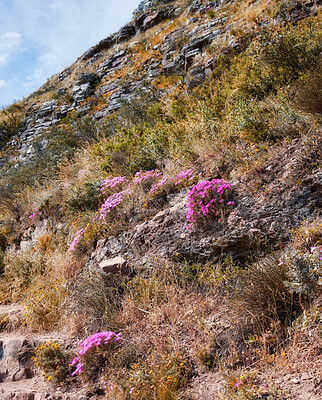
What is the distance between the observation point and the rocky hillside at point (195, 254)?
234 cm

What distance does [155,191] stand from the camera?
4711mm

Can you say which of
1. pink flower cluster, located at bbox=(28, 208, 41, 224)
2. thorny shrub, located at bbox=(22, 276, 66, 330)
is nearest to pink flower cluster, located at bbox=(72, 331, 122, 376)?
thorny shrub, located at bbox=(22, 276, 66, 330)

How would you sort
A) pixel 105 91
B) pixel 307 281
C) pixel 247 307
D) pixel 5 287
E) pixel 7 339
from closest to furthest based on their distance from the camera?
pixel 307 281 < pixel 247 307 < pixel 7 339 < pixel 5 287 < pixel 105 91

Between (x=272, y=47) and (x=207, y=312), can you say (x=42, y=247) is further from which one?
(x=272, y=47)

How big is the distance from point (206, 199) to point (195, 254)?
30.8 inches

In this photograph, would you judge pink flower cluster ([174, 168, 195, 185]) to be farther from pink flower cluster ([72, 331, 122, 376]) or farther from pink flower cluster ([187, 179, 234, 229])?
pink flower cluster ([72, 331, 122, 376])

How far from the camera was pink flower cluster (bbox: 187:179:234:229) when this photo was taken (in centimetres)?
365

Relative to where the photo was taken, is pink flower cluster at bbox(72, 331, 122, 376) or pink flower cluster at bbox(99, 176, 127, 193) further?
pink flower cluster at bbox(99, 176, 127, 193)

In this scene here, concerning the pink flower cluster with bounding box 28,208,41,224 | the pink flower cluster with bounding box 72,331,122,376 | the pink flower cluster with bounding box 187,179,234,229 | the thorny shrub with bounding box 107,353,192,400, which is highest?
the pink flower cluster with bounding box 28,208,41,224

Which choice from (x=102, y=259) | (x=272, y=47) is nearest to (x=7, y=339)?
(x=102, y=259)

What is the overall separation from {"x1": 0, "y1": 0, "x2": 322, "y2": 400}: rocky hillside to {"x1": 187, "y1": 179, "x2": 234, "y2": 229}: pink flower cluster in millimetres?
22

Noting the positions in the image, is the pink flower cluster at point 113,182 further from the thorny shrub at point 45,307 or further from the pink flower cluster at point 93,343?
the pink flower cluster at point 93,343

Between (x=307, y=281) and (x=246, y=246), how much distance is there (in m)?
1.06

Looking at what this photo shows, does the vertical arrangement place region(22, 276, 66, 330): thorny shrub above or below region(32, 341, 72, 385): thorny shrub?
above
